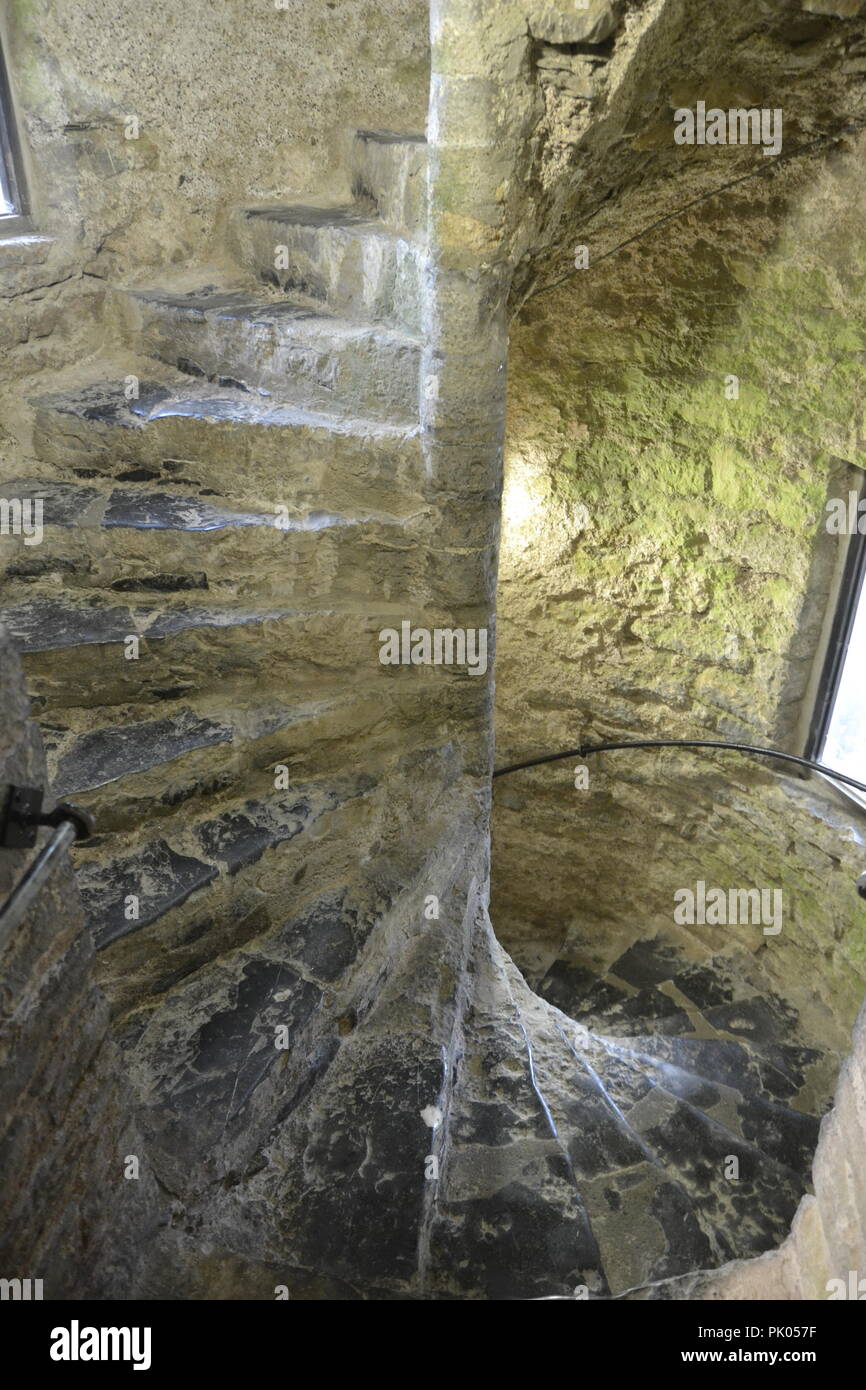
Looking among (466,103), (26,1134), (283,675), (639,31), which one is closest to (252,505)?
(283,675)

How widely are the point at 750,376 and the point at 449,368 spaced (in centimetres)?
224

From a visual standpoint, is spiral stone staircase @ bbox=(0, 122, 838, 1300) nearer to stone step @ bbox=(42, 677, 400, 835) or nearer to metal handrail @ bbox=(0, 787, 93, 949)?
stone step @ bbox=(42, 677, 400, 835)

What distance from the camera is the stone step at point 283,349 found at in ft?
13.3

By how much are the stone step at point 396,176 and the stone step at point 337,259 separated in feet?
0.27

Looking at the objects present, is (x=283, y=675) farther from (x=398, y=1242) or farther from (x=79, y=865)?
(x=398, y=1242)

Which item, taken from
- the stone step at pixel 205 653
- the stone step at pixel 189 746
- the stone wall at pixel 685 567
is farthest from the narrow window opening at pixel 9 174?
the stone wall at pixel 685 567

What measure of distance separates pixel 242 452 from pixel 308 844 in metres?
1.55

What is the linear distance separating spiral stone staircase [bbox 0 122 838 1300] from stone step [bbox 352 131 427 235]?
0.05ft

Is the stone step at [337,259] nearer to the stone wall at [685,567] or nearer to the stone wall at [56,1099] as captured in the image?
the stone wall at [685,567]

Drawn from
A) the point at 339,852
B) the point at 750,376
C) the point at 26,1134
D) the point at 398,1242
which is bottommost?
the point at 398,1242

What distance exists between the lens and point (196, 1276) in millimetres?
2635

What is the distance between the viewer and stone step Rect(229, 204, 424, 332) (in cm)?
414

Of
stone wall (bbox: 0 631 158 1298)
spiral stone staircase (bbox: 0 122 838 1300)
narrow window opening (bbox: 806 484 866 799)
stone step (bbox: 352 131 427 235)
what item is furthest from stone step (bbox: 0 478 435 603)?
narrow window opening (bbox: 806 484 866 799)

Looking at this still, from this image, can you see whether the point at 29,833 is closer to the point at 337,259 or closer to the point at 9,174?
the point at 337,259
